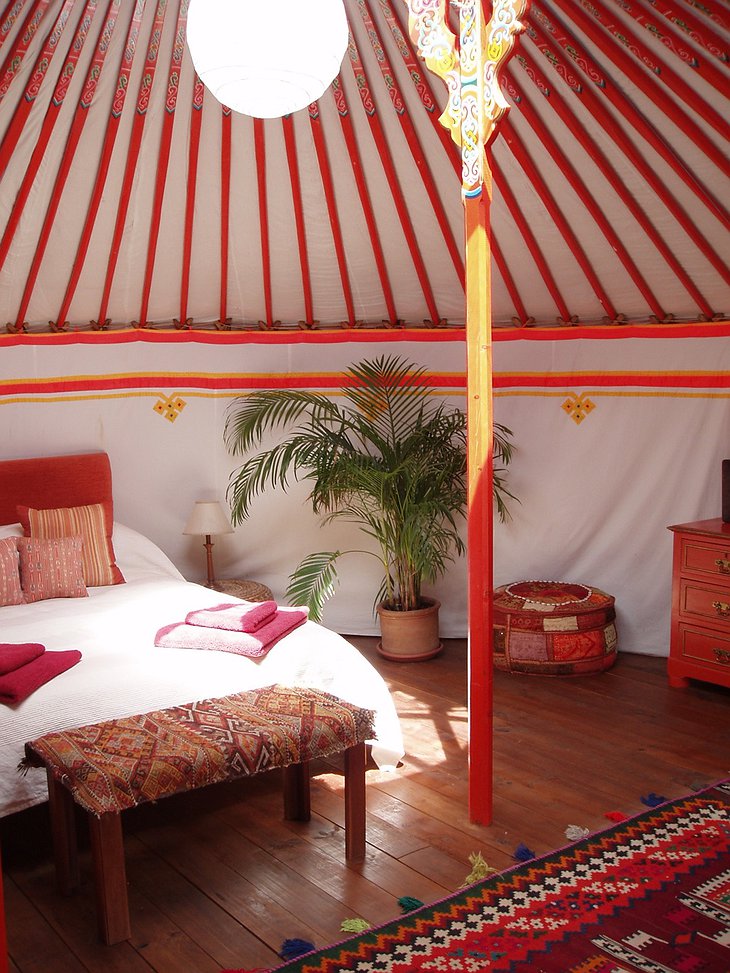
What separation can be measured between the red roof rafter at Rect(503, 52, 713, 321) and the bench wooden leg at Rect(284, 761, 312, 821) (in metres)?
2.87

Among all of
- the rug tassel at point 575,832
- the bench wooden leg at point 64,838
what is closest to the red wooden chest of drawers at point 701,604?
the rug tassel at point 575,832

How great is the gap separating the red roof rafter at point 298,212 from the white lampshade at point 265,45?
1.73 m

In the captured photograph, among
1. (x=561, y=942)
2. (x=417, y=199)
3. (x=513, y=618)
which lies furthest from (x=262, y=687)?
(x=417, y=199)

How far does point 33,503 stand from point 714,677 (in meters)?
3.64

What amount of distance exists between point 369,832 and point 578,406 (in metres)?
3.06

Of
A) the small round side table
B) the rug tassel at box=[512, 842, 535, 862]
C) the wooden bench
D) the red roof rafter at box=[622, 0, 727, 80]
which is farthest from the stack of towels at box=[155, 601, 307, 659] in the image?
the red roof rafter at box=[622, 0, 727, 80]

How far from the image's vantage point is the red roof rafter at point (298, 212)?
458 centimetres

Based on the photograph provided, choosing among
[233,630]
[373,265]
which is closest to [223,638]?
[233,630]

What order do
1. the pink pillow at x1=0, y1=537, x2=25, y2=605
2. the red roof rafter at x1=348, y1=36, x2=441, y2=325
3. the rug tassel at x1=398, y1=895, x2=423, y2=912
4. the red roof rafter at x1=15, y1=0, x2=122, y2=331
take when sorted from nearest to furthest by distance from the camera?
the rug tassel at x1=398, y1=895, x2=423, y2=912 < the red roof rafter at x1=15, y1=0, x2=122, y2=331 < the red roof rafter at x1=348, y1=36, x2=441, y2=325 < the pink pillow at x1=0, y1=537, x2=25, y2=605

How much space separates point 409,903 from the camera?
2879 mm

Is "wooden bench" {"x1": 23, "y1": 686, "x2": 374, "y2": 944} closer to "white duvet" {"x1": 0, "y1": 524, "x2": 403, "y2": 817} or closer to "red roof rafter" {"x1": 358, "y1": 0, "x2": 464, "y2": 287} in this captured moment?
"white duvet" {"x1": 0, "y1": 524, "x2": 403, "y2": 817}

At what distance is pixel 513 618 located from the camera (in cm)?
503

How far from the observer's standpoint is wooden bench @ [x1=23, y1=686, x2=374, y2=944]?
2.67 meters

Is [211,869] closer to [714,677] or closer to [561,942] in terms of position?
[561,942]
